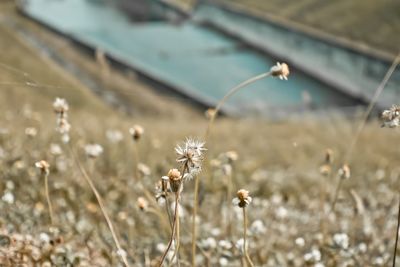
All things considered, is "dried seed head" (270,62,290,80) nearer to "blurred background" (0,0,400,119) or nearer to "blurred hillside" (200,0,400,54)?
"blurred background" (0,0,400,119)

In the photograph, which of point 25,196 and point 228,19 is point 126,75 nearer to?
point 228,19

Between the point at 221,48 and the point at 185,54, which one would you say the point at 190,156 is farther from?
the point at 221,48

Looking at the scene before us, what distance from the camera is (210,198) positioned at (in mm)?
5816

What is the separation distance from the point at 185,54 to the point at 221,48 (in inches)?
95.6

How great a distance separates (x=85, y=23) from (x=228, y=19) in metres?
7.55

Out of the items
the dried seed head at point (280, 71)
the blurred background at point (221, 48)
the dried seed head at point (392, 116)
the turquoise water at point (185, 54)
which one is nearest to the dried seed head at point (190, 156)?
the dried seed head at point (280, 71)

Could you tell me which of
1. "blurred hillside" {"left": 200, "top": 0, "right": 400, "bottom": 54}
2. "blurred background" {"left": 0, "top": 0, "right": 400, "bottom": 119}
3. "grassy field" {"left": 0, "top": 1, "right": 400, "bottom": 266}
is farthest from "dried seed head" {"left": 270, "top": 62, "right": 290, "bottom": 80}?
"blurred hillside" {"left": 200, "top": 0, "right": 400, "bottom": 54}

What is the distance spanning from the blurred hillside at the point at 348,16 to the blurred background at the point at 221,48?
5 centimetres

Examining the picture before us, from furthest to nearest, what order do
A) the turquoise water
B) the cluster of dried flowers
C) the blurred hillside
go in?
the blurred hillside → the turquoise water → the cluster of dried flowers

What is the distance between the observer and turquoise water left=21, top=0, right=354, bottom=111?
2575 centimetres

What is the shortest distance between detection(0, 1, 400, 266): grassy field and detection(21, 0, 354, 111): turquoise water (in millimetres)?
12076

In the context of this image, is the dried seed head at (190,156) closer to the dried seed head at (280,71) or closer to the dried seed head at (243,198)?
the dried seed head at (243,198)

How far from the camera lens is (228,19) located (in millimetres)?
36031

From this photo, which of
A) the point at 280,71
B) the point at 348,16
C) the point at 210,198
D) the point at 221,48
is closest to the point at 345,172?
the point at 280,71
